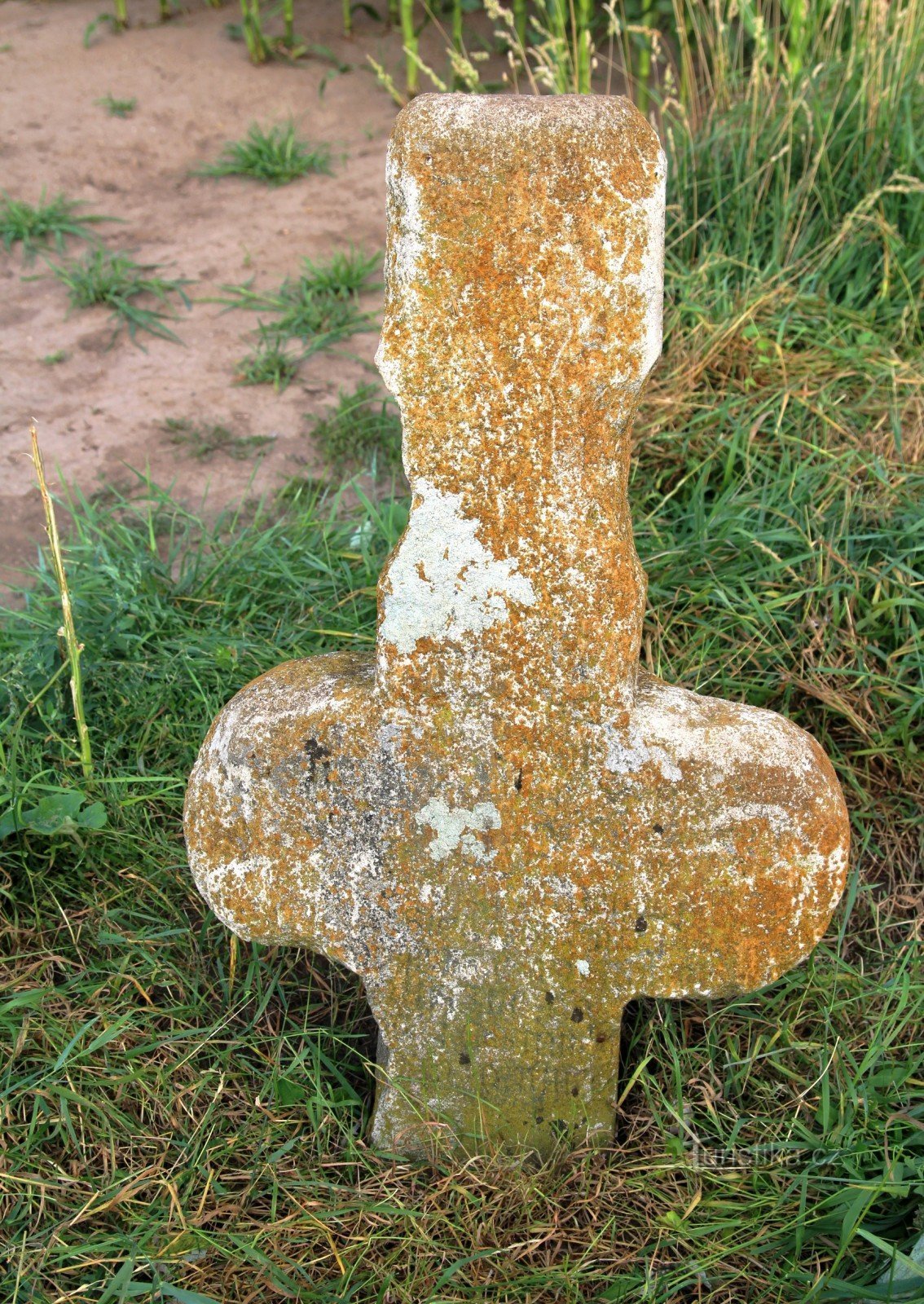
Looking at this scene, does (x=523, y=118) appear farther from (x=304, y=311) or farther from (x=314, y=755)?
(x=304, y=311)

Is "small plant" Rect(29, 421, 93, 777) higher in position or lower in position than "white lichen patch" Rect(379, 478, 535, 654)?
lower

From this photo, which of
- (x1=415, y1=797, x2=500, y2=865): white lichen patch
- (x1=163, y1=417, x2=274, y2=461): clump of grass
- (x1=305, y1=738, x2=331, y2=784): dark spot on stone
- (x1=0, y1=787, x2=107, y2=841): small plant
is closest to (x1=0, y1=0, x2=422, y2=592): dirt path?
(x1=163, y1=417, x2=274, y2=461): clump of grass

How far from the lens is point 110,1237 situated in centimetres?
183

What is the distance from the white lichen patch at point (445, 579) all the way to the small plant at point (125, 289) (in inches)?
98.1

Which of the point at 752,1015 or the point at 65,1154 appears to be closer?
the point at 65,1154

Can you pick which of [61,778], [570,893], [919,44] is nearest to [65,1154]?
[61,778]

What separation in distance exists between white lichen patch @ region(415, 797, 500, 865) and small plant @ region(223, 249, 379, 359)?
7.76 feet

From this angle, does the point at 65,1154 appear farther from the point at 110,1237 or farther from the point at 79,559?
the point at 79,559

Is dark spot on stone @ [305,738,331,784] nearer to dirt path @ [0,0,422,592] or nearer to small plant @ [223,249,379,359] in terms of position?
dirt path @ [0,0,422,592]

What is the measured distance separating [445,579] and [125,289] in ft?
9.21

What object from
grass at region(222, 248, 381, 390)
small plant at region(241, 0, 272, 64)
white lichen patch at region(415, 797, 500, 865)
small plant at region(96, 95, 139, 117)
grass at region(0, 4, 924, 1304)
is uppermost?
small plant at region(241, 0, 272, 64)

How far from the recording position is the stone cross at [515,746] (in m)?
1.73

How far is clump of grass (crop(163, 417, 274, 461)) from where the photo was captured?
11.8 ft

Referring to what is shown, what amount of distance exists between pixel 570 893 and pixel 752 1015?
0.50 metres
